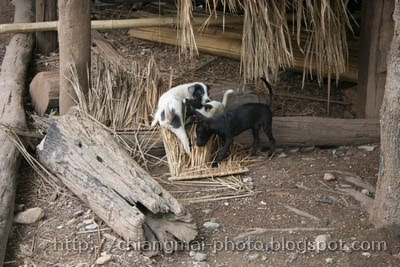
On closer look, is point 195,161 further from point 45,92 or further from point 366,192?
point 45,92

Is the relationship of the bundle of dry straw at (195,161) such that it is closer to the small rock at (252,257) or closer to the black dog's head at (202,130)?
the black dog's head at (202,130)

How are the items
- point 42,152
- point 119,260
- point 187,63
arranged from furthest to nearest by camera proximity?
point 187,63
point 42,152
point 119,260

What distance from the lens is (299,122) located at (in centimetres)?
582

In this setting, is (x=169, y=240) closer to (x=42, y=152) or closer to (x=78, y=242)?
(x=78, y=242)

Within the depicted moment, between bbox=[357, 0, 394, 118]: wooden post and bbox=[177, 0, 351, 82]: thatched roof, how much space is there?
0.32 meters

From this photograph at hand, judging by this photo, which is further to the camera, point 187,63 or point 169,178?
point 187,63

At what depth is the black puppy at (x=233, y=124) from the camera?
5289 millimetres

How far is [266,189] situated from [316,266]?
1.07 m

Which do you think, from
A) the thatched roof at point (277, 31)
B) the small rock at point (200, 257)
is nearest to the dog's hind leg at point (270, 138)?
the thatched roof at point (277, 31)

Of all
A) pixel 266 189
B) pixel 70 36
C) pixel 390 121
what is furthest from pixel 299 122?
pixel 70 36

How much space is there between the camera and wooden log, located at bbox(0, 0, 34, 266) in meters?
4.31

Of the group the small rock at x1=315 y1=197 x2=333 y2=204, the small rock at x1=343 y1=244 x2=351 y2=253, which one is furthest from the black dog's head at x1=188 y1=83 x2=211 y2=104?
the small rock at x1=343 y1=244 x2=351 y2=253

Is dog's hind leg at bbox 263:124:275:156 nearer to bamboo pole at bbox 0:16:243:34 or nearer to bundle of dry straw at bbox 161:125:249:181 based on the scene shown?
bundle of dry straw at bbox 161:125:249:181

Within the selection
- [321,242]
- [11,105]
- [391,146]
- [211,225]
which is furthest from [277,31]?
[11,105]
